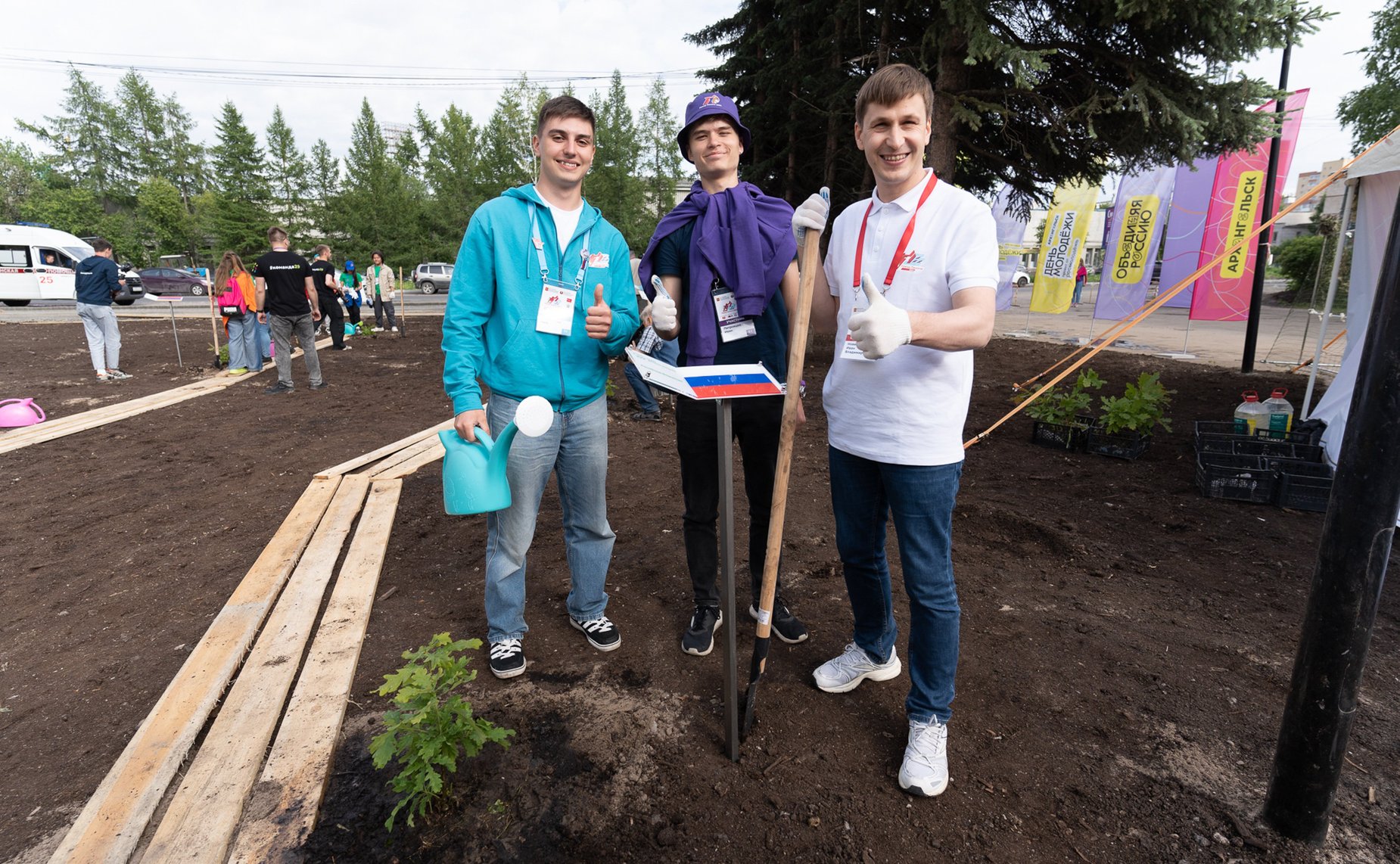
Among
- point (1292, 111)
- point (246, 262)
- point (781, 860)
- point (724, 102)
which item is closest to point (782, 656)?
point (781, 860)

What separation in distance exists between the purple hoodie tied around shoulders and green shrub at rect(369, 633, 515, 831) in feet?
4.50

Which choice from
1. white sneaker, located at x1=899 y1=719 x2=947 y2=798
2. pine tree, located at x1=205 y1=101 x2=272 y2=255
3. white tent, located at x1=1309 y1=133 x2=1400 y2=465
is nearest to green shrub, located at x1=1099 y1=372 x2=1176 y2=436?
white tent, located at x1=1309 y1=133 x2=1400 y2=465

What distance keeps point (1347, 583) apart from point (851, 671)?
147 centimetres

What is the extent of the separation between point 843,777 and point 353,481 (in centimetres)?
428

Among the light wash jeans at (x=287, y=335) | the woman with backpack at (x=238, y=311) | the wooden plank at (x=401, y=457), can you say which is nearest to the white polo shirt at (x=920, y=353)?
the wooden plank at (x=401, y=457)

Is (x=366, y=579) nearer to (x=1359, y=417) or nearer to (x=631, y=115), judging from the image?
(x=1359, y=417)

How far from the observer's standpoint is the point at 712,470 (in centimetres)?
270

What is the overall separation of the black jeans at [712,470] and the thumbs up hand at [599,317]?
434 millimetres

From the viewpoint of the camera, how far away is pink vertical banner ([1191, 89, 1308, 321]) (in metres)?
9.97

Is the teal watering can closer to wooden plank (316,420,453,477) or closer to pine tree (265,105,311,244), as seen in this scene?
wooden plank (316,420,453,477)

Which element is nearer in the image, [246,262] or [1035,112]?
[1035,112]

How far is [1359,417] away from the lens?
5.42 ft

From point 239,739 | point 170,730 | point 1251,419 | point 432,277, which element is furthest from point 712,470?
point 432,277

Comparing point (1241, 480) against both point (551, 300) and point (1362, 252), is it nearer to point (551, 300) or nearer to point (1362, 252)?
point (1362, 252)
